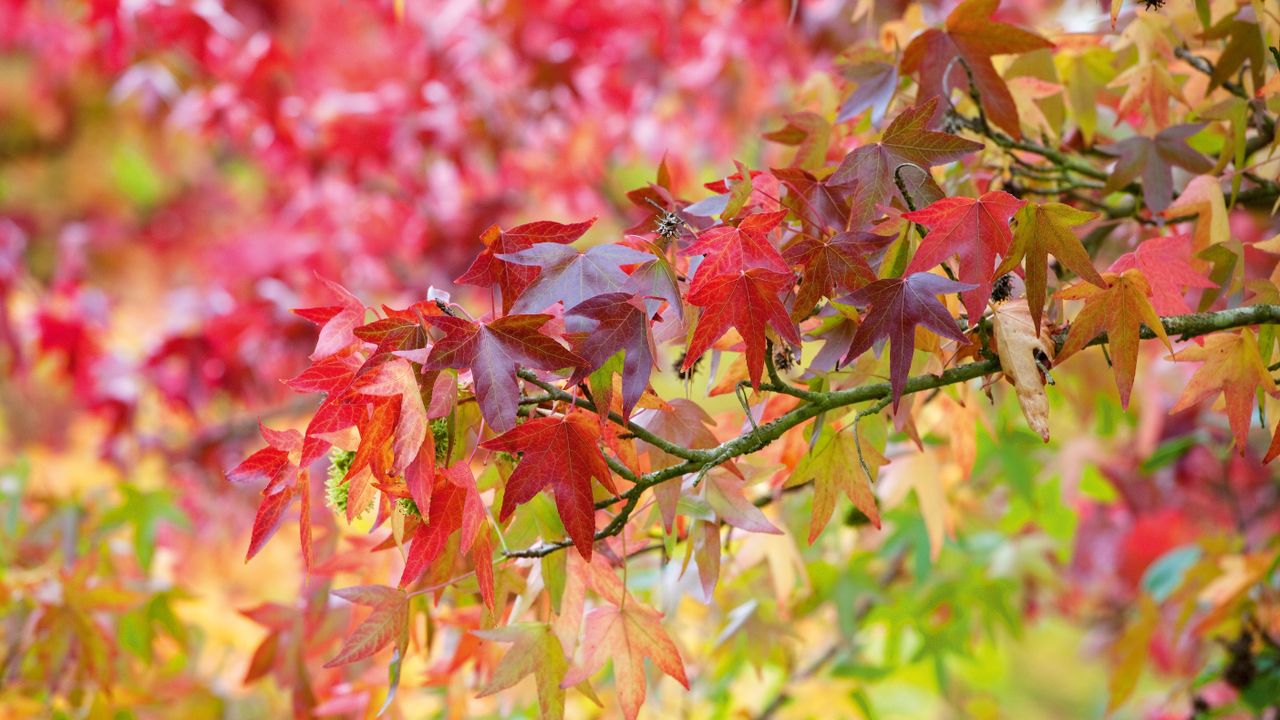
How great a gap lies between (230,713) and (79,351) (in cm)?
131

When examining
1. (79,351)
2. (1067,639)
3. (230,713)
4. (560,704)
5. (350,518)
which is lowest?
(1067,639)

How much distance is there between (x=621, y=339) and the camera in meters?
0.60

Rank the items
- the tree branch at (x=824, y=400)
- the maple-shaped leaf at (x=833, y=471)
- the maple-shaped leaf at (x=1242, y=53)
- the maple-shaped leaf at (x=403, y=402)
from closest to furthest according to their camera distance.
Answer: the maple-shaped leaf at (x=403, y=402) < the tree branch at (x=824, y=400) < the maple-shaped leaf at (x=833, y=471) < the maple-shaped leaf at (x=1242, y=53)

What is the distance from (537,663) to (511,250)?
33cm

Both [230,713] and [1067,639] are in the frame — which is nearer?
[230,713]

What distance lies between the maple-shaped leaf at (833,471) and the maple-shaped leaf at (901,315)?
0.18 m

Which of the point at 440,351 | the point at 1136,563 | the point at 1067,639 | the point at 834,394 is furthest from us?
the point at 1067,639

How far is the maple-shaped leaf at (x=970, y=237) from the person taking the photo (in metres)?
0.63

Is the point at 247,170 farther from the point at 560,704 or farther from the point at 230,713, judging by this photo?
the point at 560,704

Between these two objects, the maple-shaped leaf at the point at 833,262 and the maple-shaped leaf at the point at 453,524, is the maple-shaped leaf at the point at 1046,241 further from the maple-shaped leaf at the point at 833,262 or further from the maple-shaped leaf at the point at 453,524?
the maple-shaped leaf at the point at 453,524

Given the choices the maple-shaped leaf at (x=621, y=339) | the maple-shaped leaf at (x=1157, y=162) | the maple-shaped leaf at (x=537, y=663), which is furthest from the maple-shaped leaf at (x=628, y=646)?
the maple-shaped leaf at (x=1157, y=162)

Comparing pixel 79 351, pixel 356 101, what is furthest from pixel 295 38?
pixel 79 351

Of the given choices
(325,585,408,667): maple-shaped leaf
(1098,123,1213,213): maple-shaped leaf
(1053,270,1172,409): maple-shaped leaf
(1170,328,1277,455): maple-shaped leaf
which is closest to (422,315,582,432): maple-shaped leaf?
(325,585,408,667): maple-shaped leaf

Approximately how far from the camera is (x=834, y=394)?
699 mm
